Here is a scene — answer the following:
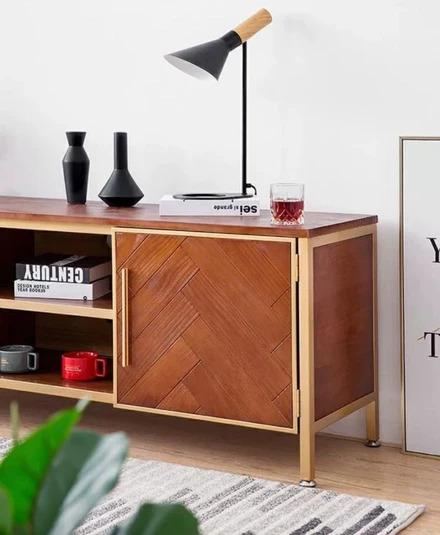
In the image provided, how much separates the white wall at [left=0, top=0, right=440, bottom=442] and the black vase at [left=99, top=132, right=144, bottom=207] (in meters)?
0.20

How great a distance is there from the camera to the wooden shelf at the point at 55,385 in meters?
2.80

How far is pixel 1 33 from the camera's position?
3.39m

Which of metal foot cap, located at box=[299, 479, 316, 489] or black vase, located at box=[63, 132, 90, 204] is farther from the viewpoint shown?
black vase, located at box=[63, 132, 90, 204]

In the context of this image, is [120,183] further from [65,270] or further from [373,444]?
[373,444]

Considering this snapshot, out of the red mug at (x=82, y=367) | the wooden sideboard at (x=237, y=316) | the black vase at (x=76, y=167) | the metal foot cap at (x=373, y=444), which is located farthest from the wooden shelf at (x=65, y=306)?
the metal foot cap at (x=373, y=444)

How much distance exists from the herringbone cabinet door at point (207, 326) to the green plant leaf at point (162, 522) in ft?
6.23

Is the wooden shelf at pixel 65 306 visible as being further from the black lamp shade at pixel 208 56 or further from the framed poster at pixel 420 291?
the framed poster at pixel 420 291

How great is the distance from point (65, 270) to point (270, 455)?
0.79 meters

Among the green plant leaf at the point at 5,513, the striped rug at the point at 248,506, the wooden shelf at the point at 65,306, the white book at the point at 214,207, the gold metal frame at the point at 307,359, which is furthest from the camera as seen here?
the wooden shelf at the point at 65,306

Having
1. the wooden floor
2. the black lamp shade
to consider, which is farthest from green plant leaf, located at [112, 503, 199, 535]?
the black lamp shade

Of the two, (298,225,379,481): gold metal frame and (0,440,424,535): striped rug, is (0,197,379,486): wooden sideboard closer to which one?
(298,225,379,481): gold metal frame

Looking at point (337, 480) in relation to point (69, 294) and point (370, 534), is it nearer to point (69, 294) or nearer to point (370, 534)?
point (370, 534)

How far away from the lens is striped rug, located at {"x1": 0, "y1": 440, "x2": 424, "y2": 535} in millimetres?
2217

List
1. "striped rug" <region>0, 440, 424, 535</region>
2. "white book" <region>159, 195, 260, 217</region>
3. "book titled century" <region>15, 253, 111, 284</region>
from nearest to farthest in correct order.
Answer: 1. "striped rug" <region>0, 440, 424, 535</region>
2. "white book" <region>159, 195, 260, 217</region>
3. "book titled century" <region>15, 253, 111, 284</region>
